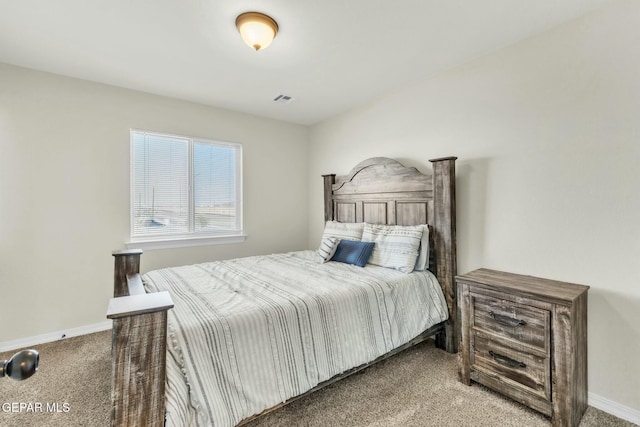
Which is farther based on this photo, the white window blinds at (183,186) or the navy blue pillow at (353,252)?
the white window blinds at (183,186)

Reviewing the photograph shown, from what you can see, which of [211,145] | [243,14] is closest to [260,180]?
[211,145]

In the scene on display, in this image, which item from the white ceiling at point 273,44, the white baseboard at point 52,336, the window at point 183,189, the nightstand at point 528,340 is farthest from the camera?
the window at point 183,189

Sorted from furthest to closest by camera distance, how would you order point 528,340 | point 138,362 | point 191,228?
1. point 191,228
2. point 528,340
3. point 138,362

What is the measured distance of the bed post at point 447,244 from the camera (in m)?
2.51

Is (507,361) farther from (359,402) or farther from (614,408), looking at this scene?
(359,402)

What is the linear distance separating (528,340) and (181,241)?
3438 mm

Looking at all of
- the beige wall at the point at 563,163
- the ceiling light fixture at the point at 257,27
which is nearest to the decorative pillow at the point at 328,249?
the beige wall at the point at 563,163

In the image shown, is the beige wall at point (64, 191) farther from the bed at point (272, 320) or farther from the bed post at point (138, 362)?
the bed post at point (138, 362)

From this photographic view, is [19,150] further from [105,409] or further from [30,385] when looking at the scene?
[105,409]

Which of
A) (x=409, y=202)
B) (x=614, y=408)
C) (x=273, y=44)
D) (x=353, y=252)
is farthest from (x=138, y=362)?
(x=614, y=408)

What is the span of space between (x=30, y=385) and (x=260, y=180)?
2.93 m

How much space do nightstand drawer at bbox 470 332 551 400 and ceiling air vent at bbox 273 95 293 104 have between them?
9.85ft

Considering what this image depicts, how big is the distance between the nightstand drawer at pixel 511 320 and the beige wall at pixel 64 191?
3116 mm

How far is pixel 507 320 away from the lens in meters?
1.88
